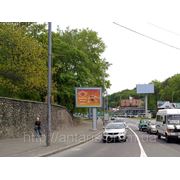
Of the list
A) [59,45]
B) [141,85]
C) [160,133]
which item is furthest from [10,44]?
[141,85]

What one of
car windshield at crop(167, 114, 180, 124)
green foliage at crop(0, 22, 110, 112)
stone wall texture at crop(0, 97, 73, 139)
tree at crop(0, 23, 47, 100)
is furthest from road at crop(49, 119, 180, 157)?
green foliage at crop(0, 22, 110, 112)

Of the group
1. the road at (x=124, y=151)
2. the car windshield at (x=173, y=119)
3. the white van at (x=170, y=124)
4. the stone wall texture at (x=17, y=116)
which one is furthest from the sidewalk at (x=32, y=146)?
the car windshield at (x=173, y=119)

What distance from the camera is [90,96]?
53719mm

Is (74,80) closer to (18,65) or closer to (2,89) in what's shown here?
(2,89)

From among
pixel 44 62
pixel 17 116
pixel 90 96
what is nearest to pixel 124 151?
pixel 17 116

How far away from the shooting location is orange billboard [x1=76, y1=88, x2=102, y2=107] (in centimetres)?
5347

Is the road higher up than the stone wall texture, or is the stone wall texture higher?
the stone wall texture

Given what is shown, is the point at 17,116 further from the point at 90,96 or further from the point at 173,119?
the point at 90,96

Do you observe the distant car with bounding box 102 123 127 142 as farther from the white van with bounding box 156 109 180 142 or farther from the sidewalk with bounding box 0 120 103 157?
the white van with bounding box 156 109 180 142

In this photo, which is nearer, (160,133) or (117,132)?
(117,132)

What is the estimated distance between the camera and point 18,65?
34.8 m

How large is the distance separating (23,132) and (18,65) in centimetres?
543

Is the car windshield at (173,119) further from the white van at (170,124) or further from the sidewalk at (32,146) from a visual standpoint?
the sidewalk at (32,146)

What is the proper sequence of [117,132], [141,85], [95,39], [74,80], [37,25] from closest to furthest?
[117,132], [37,25], [74,80], [95,39], [141,85]
